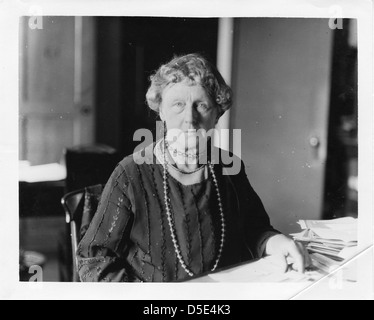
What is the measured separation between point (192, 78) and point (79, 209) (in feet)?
0.88

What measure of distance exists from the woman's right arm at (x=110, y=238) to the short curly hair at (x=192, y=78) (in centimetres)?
13

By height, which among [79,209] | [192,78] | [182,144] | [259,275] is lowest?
[259,275]

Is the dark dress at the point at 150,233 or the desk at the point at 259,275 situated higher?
the dark dress at the point at 150,233

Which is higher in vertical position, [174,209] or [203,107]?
[203,107]

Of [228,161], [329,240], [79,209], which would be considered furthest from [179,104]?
[329,240]

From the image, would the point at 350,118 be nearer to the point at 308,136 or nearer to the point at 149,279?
the point at 308,136

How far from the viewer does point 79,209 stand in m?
0.62

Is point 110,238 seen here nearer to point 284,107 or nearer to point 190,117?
point 190,117

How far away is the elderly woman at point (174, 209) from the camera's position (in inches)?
24.0

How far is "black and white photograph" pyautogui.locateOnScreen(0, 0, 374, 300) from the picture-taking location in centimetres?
62

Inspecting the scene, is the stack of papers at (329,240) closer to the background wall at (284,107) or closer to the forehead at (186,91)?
the background wall at (284,107)

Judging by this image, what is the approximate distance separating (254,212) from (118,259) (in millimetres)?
225

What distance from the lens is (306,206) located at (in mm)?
649

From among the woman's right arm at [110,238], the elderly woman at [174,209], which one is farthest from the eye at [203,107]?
the woman's right arm at [110,238]
